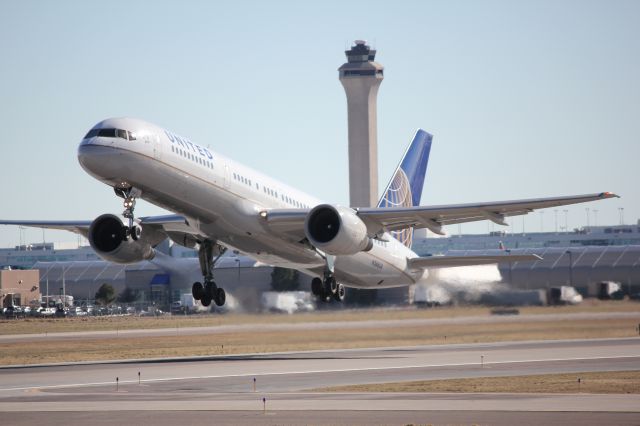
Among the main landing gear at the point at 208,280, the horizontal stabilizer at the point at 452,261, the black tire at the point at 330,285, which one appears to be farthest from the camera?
the horizontal stabilizer at the point at 452,261

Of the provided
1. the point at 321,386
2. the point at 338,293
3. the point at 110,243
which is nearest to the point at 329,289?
the point at 338,293

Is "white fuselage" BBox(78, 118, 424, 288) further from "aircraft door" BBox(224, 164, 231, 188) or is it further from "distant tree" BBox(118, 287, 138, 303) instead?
"distant tree" BBox(118, 287, 138, 303)

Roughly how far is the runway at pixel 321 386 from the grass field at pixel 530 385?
150cm

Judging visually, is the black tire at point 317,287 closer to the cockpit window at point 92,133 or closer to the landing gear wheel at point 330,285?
the landing gear wheel at point 330,285

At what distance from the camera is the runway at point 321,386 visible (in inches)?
1271

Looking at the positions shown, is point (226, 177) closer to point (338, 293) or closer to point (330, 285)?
point (330, 285)

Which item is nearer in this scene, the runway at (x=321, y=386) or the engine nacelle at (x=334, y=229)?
the runway at (x=321, y=386)

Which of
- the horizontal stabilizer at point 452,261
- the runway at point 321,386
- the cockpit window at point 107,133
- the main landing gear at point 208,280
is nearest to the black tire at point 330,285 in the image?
the runway at point 321,386

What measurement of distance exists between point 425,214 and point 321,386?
8278mm

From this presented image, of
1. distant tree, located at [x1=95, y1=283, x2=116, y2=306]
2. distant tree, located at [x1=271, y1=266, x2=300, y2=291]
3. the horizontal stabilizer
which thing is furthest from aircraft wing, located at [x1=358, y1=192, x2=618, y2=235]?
distant tree, located at [x1=95, y1=283, x2=116, y2=306]

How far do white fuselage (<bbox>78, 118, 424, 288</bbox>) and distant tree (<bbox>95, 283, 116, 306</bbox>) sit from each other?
163 feet

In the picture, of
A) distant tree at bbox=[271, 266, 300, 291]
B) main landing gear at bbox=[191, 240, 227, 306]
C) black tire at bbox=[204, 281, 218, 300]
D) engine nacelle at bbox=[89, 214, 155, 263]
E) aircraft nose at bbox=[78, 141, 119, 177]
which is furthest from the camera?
distant tree at bbox=[271, 266, 300, 291]

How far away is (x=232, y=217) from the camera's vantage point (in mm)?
41906

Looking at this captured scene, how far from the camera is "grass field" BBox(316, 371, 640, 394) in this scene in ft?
127
